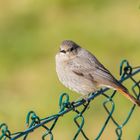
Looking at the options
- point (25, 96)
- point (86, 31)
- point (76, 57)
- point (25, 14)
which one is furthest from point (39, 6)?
point (76, 57)

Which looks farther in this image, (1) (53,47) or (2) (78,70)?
(1) (53,47)

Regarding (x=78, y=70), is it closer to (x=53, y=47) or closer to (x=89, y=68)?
(x=89, y=68)

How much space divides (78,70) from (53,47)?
12.4ft

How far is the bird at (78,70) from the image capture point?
790cm

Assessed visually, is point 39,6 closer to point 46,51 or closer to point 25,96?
point 46,51

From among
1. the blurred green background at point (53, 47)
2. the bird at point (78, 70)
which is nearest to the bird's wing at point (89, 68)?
the bird at point (78, 70)

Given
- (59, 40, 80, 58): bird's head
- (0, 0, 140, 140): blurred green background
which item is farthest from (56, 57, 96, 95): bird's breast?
(0, 0, 140, 140): blurred green background

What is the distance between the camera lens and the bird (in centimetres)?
790

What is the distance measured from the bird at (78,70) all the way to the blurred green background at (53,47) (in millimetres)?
1114

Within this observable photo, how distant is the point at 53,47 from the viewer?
38.6ft

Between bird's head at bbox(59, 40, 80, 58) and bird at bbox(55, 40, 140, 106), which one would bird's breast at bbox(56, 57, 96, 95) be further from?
bird's head at bbox(59, 40, 80, 58)

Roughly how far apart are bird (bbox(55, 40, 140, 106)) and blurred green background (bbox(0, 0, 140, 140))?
1114mm

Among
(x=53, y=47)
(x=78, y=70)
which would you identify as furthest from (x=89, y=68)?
(x=53, y=47)

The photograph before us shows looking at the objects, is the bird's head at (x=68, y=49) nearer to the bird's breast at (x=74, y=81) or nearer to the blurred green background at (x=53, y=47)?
the bird's breast at (x=74, y=81)
